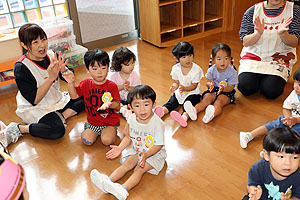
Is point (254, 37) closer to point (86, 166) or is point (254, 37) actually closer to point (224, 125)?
point (224, 125)

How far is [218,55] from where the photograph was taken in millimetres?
2121

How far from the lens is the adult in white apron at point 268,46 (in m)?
2.28

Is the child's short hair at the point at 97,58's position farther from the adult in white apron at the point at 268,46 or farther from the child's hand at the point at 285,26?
the child's hand at the point at 285,26

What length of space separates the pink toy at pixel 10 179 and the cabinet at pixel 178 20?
2916 mm

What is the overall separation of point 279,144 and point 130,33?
2.95m

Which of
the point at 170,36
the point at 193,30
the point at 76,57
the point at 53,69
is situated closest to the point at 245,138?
the point at 53,69

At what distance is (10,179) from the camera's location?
0.69m

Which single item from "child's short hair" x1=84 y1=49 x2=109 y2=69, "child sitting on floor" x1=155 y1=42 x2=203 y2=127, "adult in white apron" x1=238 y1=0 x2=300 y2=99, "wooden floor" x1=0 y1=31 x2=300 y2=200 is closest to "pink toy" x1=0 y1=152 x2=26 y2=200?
"wooden floor" x1=0 y1=31 x2=300 y2=200

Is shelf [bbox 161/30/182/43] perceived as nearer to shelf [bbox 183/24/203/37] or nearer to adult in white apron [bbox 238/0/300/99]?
shelf [bbox 183/24/203/37]

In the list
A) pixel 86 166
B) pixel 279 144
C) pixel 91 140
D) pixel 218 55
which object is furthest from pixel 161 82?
pixel 279 144

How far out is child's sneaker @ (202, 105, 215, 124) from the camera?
207 centimetres

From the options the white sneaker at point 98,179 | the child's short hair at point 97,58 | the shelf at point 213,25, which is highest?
the child's short hair at point 97,58

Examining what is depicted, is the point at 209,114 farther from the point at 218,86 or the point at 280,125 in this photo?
the point at 280,125

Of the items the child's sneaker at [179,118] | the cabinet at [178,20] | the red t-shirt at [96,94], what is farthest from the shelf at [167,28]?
the red t-shirt at [96,94]
